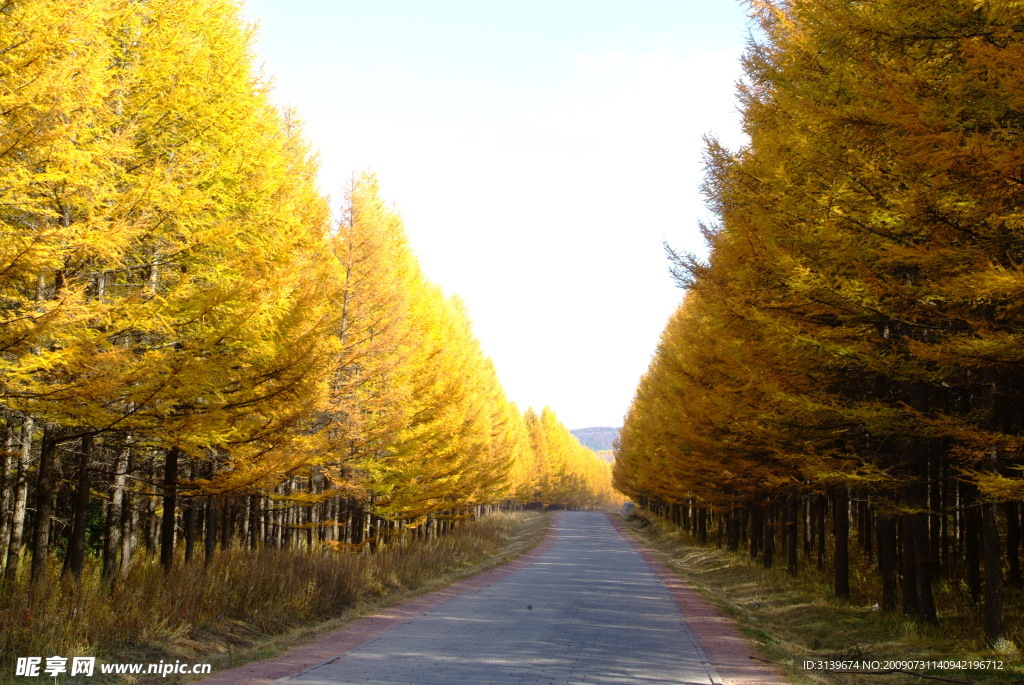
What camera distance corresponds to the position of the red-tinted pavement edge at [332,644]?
7.77 metres

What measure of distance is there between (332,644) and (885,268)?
9.51m

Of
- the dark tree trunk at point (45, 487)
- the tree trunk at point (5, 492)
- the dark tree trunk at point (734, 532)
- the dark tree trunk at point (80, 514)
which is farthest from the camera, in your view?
the dark tree trunk at point (734, 532)

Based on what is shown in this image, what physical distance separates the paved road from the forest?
3.63 m

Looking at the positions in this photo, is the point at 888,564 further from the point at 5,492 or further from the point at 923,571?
the point at 5,492

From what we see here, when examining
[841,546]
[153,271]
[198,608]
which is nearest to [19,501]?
[153,271]

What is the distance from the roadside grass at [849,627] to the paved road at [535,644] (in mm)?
1494

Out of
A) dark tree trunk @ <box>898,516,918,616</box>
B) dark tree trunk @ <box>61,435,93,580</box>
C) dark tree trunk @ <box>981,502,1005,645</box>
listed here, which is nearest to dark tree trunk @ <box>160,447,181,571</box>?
dark tree trunk @ <box>61,435,93,580</box>

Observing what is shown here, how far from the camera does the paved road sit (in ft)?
25.3

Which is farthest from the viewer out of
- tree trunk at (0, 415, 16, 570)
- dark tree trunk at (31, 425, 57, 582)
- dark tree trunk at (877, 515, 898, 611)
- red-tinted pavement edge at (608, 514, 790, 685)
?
tree trunk at (0, 415, 16, 570)

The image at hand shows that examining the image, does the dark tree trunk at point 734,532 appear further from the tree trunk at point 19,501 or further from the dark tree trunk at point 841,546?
the tree trunk at point 19,501

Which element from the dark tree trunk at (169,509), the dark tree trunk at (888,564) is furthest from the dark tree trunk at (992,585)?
the dark tree trunk at (169,509)

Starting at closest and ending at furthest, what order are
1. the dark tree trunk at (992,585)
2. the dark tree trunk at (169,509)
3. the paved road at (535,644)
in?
the paved road at (535,644) < the dark tree trunk at (992,585) < the dark tree trunk at (169,509)

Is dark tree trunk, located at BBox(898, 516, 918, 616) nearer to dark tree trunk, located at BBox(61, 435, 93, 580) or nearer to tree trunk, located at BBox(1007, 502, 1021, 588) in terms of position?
tree trunk, located at BBox(1007, 502, 1021, 588)

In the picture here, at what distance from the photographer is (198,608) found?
9.38 m
